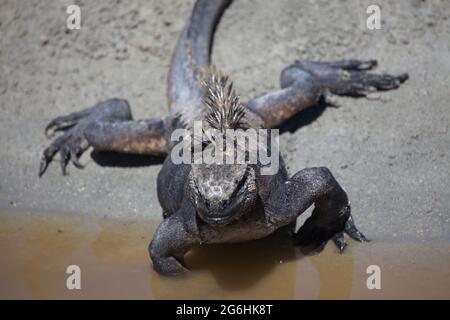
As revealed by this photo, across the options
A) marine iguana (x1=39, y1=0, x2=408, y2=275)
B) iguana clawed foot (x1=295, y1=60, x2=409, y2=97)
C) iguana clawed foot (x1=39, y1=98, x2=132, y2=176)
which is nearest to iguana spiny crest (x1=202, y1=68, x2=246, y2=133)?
marine iguana (x1=39, y1=0, x2=408, y2=275)

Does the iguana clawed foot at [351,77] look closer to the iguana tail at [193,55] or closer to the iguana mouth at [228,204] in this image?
the iguana tail at [193,55]

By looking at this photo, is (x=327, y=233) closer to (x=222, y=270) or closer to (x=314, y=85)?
(x=222, y=270)

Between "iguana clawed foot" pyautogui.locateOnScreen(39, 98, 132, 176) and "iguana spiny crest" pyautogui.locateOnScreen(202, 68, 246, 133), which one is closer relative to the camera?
"iguana spiny crest" pyautogui.locateOnScreen(202, 68, 246, 133)

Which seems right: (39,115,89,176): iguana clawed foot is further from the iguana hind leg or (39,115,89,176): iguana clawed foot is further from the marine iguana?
the iguana hind leg

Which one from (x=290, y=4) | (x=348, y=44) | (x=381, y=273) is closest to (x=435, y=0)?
(x=348, y=44)

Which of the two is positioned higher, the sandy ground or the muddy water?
the sandy ground
